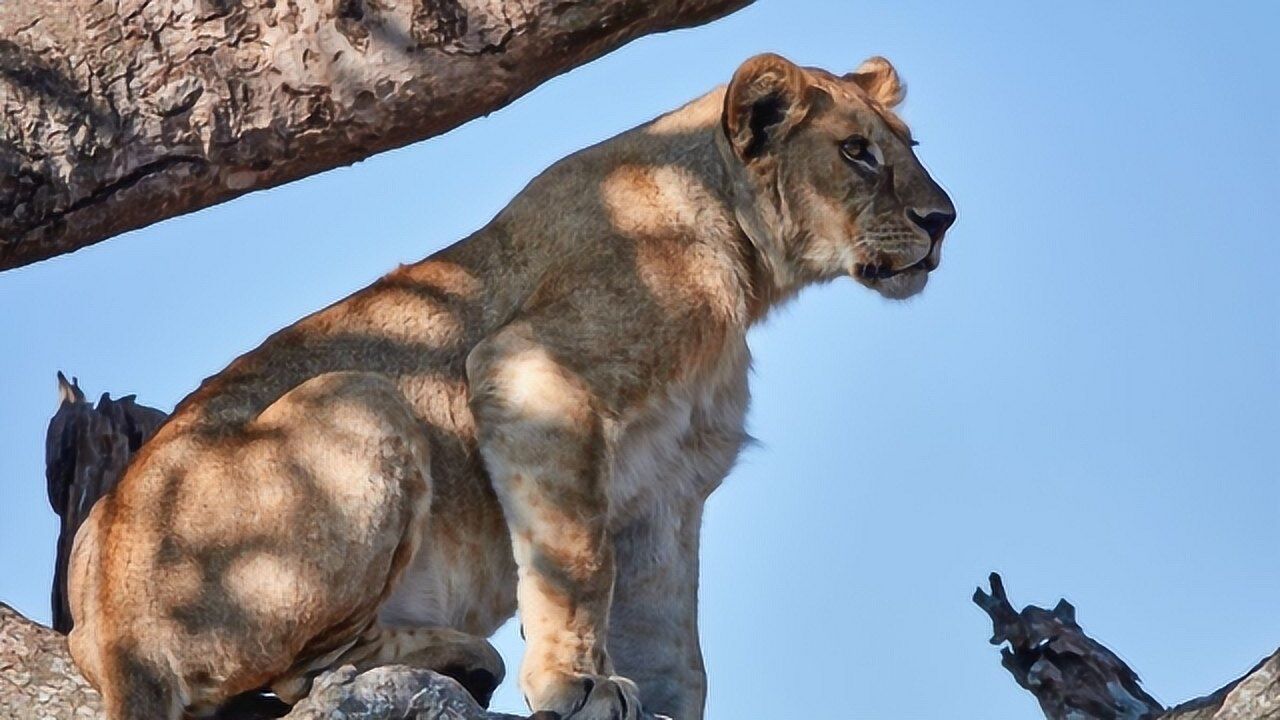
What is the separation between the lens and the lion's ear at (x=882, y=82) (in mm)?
8766

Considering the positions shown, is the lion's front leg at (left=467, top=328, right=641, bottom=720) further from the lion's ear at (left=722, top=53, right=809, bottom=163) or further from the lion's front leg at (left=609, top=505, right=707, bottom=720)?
the lion's ear at (left=722, top=53, right=809, bottom=163)

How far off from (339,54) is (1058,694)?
284 cm

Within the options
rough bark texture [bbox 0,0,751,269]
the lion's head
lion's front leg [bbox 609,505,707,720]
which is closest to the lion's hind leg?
rough bark texture [bbox 0,0,751,269]

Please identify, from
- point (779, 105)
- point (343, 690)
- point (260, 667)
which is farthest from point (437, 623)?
point (779, 105)

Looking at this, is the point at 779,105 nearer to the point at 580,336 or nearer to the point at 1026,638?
the point at 580,336

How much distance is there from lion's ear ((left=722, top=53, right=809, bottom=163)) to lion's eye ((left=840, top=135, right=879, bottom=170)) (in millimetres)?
188

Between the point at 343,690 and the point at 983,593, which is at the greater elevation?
the point at 983,593

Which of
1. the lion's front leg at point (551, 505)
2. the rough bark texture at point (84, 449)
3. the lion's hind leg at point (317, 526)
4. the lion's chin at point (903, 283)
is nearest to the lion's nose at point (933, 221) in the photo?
the lion's chin at point (903, 283)

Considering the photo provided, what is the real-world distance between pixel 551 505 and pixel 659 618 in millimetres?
902

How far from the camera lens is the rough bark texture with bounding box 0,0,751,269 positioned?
7.32 metres

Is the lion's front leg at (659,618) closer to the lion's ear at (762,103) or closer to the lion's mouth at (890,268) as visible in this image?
the lion's mouth at (890,268)

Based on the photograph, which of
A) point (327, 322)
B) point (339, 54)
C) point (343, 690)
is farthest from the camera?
point (327, 322)

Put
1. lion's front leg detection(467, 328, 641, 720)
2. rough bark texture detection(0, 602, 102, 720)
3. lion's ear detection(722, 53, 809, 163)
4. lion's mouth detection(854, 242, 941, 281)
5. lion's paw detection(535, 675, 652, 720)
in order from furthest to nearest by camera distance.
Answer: lion's mouth detection(854, 242, 941, 281) → lion's ear detection(722, 53, 809, 163) → lion's front leg detection(467, 328, 641, 720) → lion's paw detection(535, 675, 652, 720) → rough bark texture detection(0, 602, 102, 720)

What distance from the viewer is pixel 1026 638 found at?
22.7 ft
